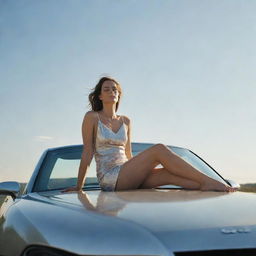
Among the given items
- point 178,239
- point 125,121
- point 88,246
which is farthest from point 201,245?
point 125,121

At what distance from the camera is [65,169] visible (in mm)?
3820

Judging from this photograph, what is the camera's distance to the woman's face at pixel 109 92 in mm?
4270

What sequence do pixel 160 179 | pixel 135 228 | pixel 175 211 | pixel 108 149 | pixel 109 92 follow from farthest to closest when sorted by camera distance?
pixel 109 92 → pixel 108 149 → pixel 160 179 → pixel 175 211 → pixel 135 228

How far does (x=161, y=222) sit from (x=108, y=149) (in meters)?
2.23

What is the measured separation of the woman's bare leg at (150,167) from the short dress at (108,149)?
19 cm

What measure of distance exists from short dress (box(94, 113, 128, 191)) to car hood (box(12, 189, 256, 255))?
163 cm

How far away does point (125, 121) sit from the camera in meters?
4.32

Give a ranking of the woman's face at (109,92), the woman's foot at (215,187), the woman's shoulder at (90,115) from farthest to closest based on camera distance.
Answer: the woman's face at (109,92), the woman's shoulder at (90,115), the woman's foot at (215,187)

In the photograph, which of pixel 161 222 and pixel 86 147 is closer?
pixel 161 222

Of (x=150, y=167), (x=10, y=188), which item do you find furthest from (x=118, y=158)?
(x=10, y=188)

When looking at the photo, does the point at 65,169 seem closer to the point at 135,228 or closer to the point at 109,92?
the point at 109,92

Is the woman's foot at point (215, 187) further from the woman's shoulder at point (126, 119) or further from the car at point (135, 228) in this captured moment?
the woman's shoulder at point (126, 119)

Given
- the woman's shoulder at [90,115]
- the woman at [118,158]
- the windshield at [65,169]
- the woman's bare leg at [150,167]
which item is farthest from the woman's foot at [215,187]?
the woman's shoulder at [90,115]

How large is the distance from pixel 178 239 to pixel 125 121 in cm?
275
